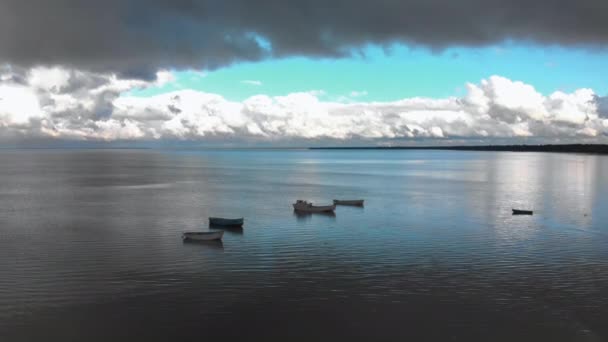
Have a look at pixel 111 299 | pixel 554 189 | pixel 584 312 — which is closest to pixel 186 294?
pixel 111 299

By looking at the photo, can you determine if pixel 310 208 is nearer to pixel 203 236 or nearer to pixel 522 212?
pixel 203 236

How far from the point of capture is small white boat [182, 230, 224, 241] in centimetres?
3803

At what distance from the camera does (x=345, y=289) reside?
26.1 metres

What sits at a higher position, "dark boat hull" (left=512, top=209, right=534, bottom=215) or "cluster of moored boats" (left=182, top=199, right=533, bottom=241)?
"cluster of moored boats" (left=182, top=199, right=533, bottom=241)

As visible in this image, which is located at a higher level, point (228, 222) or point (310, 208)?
point (228, 222)

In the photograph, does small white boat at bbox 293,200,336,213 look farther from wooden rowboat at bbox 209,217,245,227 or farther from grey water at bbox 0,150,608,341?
wooden rowboat at bbox 209,217,245,227

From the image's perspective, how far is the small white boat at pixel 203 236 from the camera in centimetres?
3803

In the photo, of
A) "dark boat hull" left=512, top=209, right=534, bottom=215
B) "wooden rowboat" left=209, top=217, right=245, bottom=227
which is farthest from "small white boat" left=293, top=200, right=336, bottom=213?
"dark boat hull" left=512, top=209, right=534, bottom=215

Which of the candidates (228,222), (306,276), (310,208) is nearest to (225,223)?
(228,222)

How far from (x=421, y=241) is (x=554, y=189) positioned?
55.6 meters

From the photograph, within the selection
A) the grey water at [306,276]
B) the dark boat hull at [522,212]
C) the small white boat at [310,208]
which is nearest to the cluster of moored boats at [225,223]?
the small white boat at [310,208]

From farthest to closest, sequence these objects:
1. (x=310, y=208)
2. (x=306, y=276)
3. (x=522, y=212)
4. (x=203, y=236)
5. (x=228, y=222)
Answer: (x=310, y=208)
(x=522, y=212)
(x=228, y=222)
(x=203, y=236)
(x=306, y=276)

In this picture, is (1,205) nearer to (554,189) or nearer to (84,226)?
(84,226)

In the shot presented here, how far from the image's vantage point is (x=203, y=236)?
38188 mm
